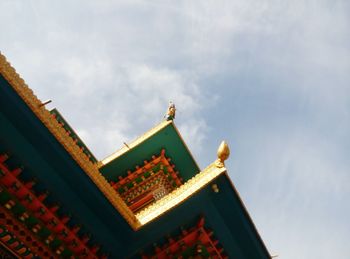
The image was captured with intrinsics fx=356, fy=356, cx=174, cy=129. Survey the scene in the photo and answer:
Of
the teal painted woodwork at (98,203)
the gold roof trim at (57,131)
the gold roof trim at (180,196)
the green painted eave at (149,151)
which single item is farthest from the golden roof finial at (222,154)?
the green painted eave at (149,151)

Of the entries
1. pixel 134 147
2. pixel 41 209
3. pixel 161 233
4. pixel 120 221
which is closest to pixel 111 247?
pixel 120 221

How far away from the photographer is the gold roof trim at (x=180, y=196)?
308 inches

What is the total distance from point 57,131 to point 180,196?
→ 305cm

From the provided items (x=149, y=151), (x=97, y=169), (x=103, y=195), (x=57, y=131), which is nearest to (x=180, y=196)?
(x=103, y=195)

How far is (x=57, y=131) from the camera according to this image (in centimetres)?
698

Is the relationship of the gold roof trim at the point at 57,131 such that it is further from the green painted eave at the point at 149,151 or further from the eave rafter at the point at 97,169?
the green painted eave at the point at 149,151

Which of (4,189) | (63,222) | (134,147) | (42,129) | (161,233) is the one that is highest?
(134,147)

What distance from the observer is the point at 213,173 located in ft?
27.3

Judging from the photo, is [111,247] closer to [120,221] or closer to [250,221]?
[120,221]

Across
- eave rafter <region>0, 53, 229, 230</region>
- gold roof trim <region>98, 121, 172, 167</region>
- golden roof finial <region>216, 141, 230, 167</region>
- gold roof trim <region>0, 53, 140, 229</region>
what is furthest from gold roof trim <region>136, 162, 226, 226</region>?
gold roof trim <region>98, 121, 172, 167</region>

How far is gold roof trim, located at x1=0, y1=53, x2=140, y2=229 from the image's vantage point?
20.8ft

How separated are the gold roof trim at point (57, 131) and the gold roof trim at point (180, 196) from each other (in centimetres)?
31

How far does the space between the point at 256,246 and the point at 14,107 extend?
645 cm

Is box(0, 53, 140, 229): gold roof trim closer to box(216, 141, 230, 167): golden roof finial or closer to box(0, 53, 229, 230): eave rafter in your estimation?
box(0, 53, 229, 230): eave rafter
